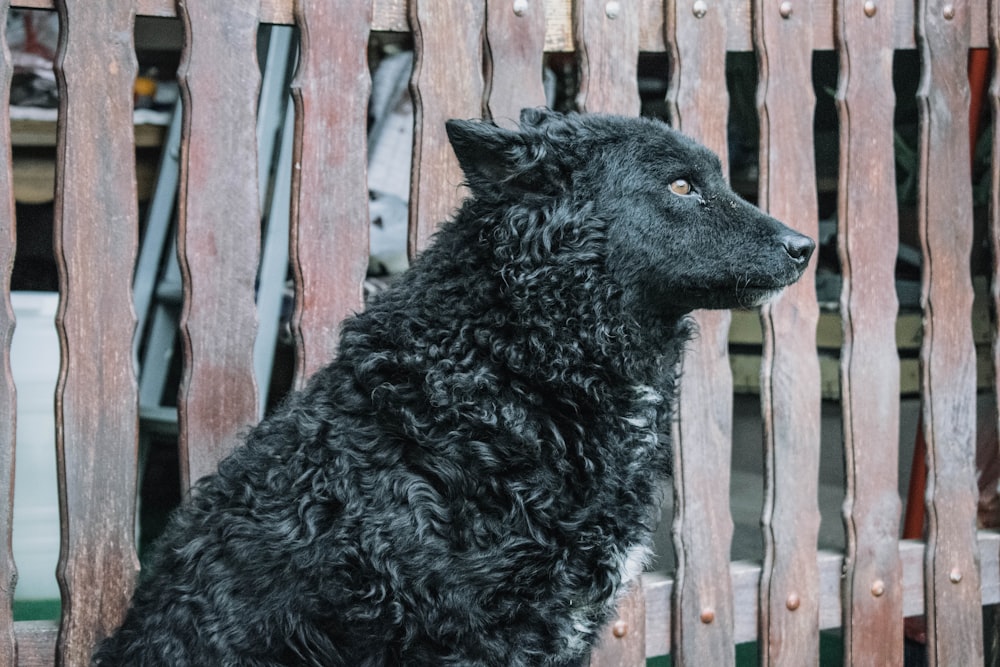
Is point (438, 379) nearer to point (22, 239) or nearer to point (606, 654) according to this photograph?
point (606, 654)

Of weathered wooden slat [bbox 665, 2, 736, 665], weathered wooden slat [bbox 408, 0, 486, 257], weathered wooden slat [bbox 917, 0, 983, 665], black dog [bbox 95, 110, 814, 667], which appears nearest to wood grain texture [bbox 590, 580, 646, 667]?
weathered wooden slat [bbox 665, 2, 736, 665]

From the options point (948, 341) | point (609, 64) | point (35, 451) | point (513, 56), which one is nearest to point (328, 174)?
point (513, 56)

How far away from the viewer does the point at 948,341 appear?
285 centimetres

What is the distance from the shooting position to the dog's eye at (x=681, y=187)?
201 cm

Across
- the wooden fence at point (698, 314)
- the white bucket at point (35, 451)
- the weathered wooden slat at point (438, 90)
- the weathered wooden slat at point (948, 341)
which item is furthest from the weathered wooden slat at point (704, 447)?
the white bucket at point (35, 451)

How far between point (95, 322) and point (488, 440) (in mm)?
950

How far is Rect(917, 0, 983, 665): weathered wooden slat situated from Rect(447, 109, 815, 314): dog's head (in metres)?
1.03

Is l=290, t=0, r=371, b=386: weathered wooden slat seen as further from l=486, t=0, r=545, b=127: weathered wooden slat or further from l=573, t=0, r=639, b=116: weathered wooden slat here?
l=573, t=0, r=639, b=116: weathered wooden slat

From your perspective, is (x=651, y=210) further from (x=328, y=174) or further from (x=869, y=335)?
(x=869, y=335)

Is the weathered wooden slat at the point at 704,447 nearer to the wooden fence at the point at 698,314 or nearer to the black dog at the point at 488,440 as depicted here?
the wooden fence at the point at 698,314

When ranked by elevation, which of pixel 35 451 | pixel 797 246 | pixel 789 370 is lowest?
pixel 35 451

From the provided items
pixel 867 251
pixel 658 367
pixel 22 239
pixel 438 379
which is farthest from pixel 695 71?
pixel 22 239

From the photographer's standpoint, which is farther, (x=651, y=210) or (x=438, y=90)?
(x=438, y=90)

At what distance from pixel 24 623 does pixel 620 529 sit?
4.42 feet
